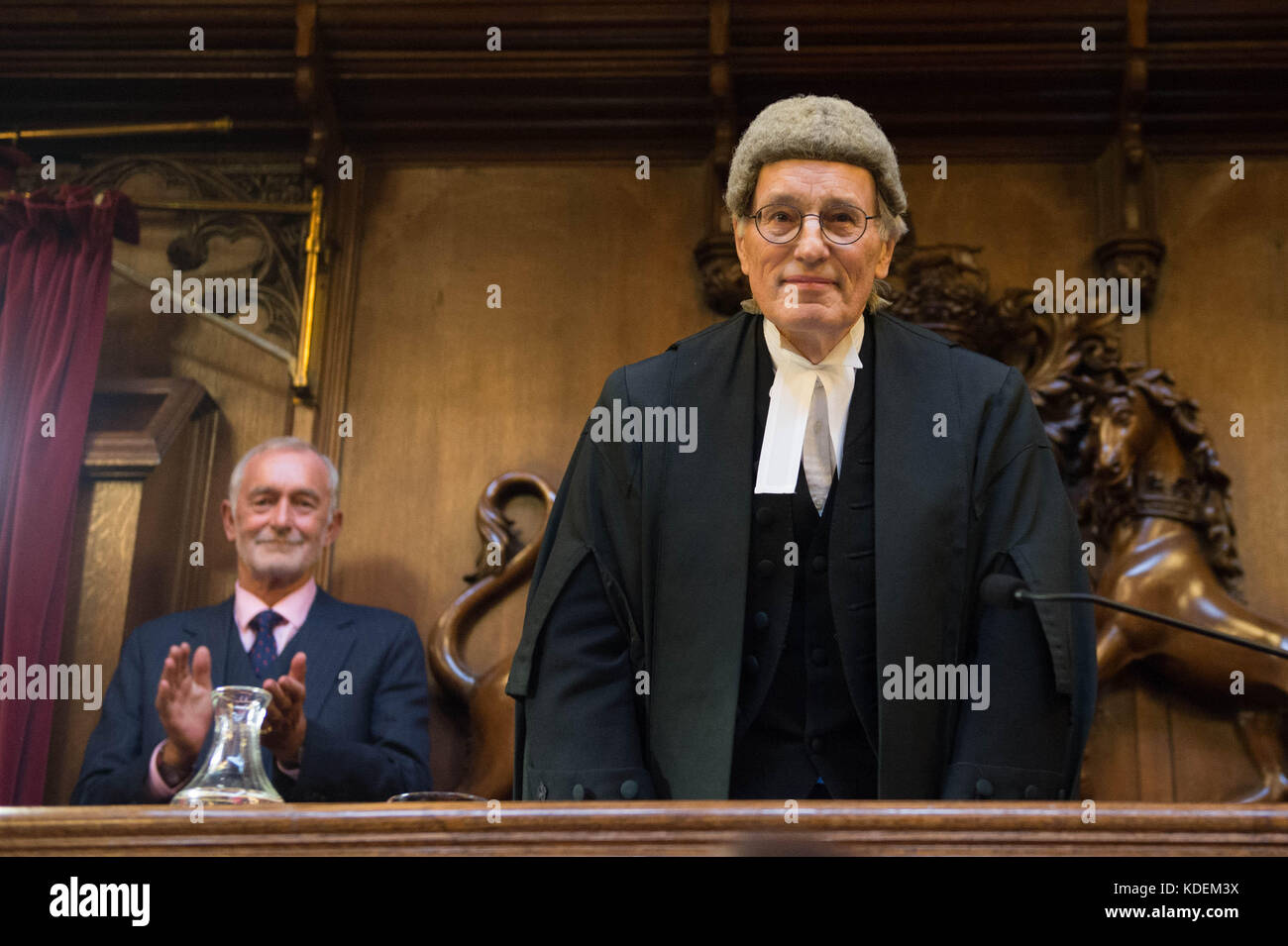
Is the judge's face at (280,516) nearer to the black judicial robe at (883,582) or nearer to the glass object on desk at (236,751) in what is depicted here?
the black judicial robe at (883,582)

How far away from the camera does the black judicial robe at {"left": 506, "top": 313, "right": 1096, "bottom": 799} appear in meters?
2.09

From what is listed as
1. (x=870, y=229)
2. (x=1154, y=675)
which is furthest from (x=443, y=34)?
(x=1154, y=675)

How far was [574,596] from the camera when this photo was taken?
7.29 ft

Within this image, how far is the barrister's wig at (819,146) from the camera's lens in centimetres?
230

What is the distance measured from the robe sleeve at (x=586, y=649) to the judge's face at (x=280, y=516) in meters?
1.77

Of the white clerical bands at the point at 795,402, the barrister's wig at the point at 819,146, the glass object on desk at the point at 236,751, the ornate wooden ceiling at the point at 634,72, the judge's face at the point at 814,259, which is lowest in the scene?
the glass object on desk at the point at 236,751

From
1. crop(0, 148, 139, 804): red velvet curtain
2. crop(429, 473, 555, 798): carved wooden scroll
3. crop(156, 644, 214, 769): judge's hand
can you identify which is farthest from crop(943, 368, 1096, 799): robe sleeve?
crop(0, 148, 139, 804): red velvet curtain

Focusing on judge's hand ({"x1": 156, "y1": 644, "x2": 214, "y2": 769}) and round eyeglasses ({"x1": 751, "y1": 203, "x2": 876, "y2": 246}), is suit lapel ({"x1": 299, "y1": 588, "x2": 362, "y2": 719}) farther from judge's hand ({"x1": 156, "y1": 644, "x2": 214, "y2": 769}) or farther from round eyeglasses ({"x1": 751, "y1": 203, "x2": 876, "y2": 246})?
round eyeglasses ({"x1": 751, "y1": 203, "x2": 876, "y2": 246})

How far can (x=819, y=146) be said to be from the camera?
90.6 inches

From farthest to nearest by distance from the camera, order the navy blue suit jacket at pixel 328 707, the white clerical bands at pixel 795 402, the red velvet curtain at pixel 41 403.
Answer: the red velvet curtain at pixel 41 403
the navy blue suit jacket at pixel 328 707
the white clerical bands at pixel 795 402

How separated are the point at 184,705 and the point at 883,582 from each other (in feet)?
4.80

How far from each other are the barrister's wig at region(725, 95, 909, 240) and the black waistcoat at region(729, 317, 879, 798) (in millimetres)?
458

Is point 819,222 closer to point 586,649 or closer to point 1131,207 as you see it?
point 586,649

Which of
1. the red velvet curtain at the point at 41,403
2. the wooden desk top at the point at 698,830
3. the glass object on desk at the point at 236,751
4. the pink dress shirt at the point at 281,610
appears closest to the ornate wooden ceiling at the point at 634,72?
the red velvet curtain at the point at 41,403
